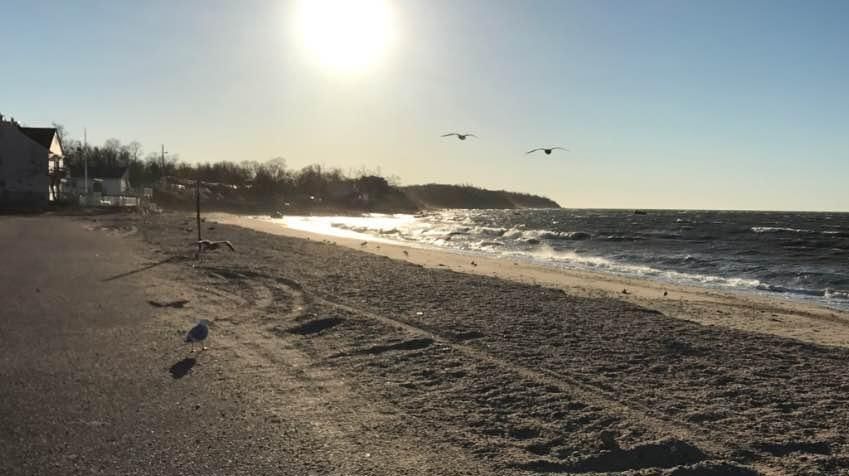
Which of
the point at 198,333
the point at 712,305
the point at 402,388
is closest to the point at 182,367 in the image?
the point at 198,333

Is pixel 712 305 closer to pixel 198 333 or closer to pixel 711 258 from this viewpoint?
pixel 198 333

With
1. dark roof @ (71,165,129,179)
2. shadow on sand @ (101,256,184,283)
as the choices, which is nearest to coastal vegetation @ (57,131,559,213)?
dark roof @ (71,165,129,179)

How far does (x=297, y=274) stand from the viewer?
15547 millimetres

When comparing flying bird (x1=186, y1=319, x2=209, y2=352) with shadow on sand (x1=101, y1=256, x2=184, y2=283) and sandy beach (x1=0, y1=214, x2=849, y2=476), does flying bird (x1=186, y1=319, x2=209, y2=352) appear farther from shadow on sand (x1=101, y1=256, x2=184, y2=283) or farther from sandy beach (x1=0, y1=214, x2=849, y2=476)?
shadow on sand (x1=101, y1=256, x2=184, y2=283)

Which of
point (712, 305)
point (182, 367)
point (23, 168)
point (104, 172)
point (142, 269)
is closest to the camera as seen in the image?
point (182, 367)

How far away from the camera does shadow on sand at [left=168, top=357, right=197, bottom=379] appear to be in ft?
22.2

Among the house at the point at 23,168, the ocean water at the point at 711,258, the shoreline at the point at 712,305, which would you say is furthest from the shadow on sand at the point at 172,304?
the house at the point at 23,168

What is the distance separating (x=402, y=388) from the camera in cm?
655

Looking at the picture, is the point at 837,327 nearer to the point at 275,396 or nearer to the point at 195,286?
the point at 275,396

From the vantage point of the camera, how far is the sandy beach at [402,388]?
4.74 meters

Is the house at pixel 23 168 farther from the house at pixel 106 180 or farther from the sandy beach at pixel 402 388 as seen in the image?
the sandy beach at pixel 402 388

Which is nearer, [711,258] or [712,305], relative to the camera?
[712,305]

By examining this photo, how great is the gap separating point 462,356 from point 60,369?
439cm

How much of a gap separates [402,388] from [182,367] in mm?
2491
